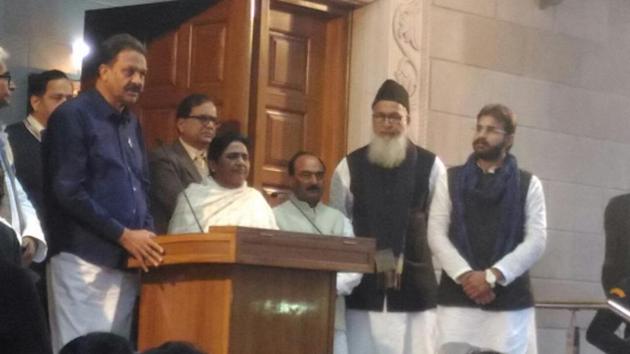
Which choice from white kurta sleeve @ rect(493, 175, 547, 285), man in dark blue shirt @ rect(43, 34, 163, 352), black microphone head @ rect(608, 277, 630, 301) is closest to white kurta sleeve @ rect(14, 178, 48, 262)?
man in dark blue shirt @ rect(43, 34, 163, 352)

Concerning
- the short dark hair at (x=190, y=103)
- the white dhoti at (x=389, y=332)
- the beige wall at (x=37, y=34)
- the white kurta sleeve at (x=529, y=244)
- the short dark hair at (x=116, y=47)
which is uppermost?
the beige wall at (x=37, y=34)

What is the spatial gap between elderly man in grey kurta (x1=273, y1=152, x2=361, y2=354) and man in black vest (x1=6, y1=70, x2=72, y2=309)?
1061 mm

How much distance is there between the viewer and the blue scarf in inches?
233

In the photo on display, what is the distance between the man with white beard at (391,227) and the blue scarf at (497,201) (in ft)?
0.63

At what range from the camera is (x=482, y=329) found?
5.86m

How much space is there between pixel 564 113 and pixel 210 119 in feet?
10.3

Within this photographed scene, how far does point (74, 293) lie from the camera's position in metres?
4.81

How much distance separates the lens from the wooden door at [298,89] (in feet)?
22.9

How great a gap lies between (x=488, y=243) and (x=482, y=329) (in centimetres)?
39

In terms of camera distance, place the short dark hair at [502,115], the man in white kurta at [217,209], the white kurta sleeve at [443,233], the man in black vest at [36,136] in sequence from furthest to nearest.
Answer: the short dark hair at [502,115] → the white kurta sleeve at [443,233] → the man in black vest at [36,136] → the man in white kurta at [217,209]

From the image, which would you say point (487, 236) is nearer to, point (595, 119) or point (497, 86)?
point (497, 86)

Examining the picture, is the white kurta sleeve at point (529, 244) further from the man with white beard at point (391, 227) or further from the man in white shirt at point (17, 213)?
the man in white shirt at point (17, 213)

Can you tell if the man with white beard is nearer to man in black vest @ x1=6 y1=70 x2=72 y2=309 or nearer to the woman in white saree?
the woman in white saree

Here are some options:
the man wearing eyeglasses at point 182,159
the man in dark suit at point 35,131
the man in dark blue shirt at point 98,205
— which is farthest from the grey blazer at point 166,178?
the man in dark suit at point 35,131
